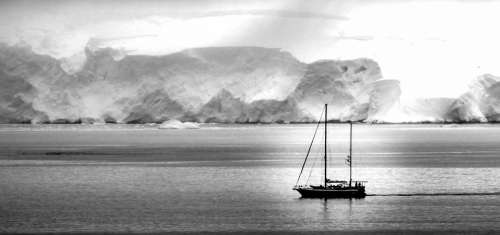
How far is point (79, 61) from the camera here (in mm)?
80500

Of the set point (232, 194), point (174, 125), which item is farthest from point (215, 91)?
point (232, 194)

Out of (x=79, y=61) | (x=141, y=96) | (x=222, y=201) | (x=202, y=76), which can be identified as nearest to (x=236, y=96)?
(x=202, y=76)

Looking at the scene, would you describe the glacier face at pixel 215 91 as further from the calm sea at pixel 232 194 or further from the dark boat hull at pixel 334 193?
the dark boat hull at pixel 334 193

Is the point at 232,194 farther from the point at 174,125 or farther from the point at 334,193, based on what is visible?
the point at 174,125

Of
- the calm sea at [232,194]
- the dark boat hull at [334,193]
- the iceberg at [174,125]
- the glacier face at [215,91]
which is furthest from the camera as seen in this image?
the glacier face at [215,91]

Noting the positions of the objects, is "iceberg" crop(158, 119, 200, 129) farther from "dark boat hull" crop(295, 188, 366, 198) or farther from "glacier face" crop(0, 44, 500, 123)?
"dark boat hull" crop(295, 188, 366, 198)

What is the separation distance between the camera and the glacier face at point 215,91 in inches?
3061

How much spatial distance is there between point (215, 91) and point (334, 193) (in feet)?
175

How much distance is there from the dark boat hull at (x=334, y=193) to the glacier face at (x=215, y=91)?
163 ft

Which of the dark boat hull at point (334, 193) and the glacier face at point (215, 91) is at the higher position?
the glacier face at point (215, 91)

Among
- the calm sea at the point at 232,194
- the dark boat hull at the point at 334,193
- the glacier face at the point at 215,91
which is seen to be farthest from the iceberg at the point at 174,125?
the dark boat hull at the point at 334,193

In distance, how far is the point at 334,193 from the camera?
28188mm

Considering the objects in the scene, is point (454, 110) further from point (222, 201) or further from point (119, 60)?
point (222, 201)

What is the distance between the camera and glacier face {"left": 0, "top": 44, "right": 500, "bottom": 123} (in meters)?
77.8
